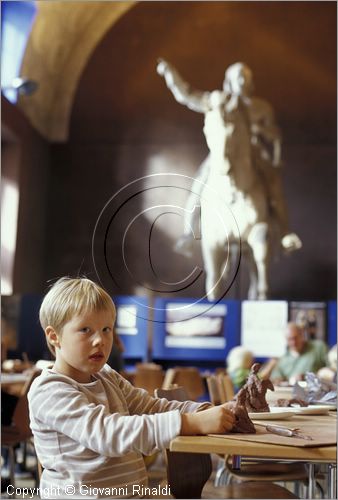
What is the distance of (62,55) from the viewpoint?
12.8m

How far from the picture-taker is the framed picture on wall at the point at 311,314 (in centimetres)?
963

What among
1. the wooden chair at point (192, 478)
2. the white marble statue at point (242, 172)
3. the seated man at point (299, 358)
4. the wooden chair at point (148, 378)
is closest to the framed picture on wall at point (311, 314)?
the white marble statue at point (242, 172)

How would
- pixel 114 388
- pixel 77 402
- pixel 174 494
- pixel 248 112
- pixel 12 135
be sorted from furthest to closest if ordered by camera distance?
1. pixel 12 135
2. pixel 248 112
3. pixel 174 494
4. pixel 114 388
5. pixel 77 402

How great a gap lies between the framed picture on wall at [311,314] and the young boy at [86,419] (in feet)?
26.3

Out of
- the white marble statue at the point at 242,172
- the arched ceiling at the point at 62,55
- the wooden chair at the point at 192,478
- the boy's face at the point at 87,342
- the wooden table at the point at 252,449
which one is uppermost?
the arched ceiling at the point at 62,55

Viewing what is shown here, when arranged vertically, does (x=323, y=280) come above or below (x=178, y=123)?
below

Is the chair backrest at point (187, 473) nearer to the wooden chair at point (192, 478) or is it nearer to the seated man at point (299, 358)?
the wooden chair at point (192, 478)

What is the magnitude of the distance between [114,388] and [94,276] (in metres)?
0.36

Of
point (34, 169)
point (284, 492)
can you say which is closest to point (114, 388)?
point (284, 492)

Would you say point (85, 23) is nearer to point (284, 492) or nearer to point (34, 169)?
point (34, 169)

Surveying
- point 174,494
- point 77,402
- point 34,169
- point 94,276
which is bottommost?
point 174,494

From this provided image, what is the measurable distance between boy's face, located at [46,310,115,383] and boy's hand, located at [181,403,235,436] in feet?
0.75

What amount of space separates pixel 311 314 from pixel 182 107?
4696 mm

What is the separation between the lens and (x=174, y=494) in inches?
83.1
